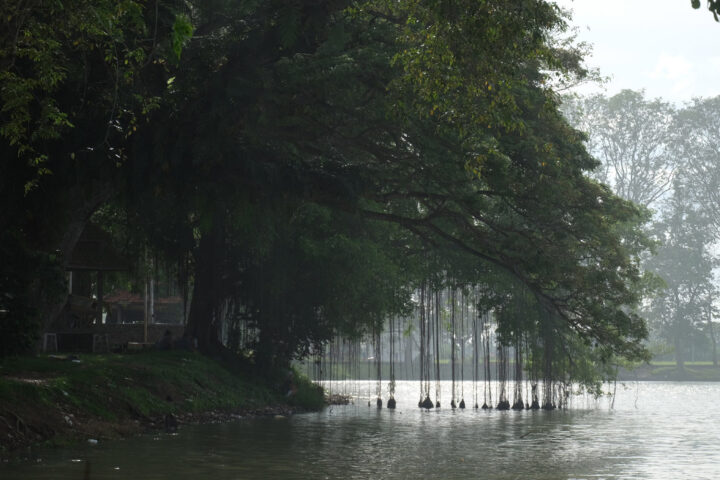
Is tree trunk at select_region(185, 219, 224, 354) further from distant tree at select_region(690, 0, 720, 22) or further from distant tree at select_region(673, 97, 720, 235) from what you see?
distant tree at select_region(673, 97, 720, 235)

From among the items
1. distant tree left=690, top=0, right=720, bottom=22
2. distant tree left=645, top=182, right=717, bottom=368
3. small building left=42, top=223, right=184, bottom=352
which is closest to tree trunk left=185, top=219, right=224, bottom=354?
small building left=42, top=223, right=184, bottom=352

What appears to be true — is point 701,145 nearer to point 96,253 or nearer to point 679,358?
point 679,358

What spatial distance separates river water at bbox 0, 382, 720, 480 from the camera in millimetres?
13008

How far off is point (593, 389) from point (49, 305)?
22.1 metres

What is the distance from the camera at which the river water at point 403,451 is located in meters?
13.0

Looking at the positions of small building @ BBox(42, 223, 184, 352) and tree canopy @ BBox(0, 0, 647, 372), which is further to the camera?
small building @ BBox(42, 223, 184, 352)

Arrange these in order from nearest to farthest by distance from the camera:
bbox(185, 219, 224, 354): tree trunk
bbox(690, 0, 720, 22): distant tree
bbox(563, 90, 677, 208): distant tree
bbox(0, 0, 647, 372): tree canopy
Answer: bbox(690, 0, 720, 22): distant tree < bbox(0, 0, 647, 372): tree canopy < bbox(185, 219, 224, 354): tree trunk < bbox(563, 90, 677, 208): distant tree

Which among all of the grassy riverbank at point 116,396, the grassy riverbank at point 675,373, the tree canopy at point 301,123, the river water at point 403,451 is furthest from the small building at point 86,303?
the grassy riverbank at point 675,373

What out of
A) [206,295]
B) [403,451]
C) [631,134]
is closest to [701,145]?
[631,134]

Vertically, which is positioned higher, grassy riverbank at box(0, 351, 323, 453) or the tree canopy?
the tree canopy

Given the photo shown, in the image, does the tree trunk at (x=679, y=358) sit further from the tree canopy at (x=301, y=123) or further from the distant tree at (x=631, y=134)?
the tree canopy at (x=301, y=123)

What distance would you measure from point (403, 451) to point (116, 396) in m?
6.06

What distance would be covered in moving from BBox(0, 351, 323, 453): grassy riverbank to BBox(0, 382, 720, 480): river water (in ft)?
2.06

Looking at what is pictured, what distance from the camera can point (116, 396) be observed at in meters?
18.6
